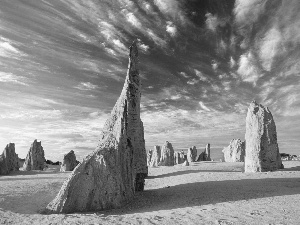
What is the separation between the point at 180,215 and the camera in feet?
33.6

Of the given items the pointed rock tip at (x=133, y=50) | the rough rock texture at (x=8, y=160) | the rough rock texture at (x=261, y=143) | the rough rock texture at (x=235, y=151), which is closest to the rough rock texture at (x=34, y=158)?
the rough rock texture at (x=8, y=160)

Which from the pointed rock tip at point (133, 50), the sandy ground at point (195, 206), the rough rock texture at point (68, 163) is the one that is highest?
the pointed rock tip at point (133, 50)

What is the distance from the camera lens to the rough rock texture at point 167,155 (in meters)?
54.2

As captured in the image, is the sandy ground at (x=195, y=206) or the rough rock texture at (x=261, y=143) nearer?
the sandy ground at (x=195, y=206)

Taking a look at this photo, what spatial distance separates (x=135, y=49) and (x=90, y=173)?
11364mm

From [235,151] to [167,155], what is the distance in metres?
15.8

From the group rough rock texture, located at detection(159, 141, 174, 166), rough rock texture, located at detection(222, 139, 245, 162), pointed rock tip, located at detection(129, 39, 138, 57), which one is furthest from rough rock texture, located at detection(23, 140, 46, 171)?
rough rock texture, located at detection(222, 139, 245, 162)

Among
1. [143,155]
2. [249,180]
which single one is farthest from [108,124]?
[249,180]

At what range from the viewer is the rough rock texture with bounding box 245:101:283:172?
886 inches

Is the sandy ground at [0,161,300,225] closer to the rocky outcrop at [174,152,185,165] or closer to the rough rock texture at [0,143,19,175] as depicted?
the rough rock texture at [0,143,19,175]

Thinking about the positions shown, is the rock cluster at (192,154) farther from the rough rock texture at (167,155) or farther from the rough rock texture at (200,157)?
the rough rock texture at (167,155)

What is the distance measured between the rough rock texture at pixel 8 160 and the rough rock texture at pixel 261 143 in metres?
35.3

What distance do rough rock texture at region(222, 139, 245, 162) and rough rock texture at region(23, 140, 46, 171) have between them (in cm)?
4194

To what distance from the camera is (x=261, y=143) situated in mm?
22547
